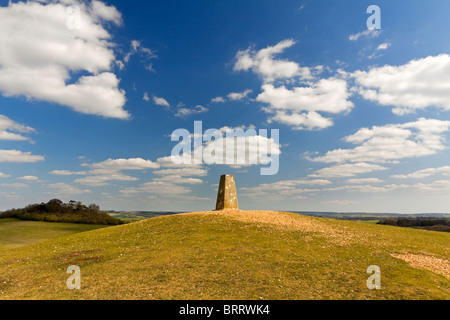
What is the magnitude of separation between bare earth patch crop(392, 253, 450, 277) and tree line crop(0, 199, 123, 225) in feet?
246

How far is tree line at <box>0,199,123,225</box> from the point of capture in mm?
71312

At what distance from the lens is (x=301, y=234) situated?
83.6 feet

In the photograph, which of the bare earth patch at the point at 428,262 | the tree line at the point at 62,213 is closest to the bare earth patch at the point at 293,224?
the bare earth patch at the point at 428,262

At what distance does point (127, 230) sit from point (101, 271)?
15.1 m

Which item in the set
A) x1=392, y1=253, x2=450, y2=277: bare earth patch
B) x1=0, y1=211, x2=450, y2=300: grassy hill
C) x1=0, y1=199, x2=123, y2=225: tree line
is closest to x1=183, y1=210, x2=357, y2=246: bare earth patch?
x1=0, y1=211, x2=450, y2=300: grassy hill

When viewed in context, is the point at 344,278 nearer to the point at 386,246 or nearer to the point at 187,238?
the point at 386,246

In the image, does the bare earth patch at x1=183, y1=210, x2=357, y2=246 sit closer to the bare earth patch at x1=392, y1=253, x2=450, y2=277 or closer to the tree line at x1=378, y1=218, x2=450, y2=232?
the bare earth patch at x1=392, y1=253, x2=450, y2=277

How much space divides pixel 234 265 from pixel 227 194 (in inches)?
810

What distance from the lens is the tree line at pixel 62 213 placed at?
7131cm

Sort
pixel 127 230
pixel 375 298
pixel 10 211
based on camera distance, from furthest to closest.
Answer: pixel 10 211, pixel 127 230, pixel 375 298

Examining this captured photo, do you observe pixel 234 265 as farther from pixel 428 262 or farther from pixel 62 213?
pixel 62 213
